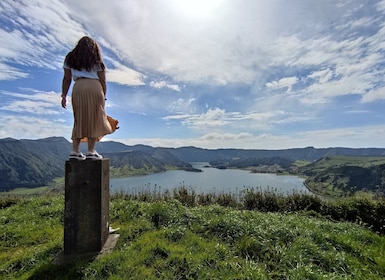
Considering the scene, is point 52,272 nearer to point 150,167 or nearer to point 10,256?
point 10,256

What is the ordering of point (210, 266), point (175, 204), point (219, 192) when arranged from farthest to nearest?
point (219, 192)
point (175, 204)
point (210, 266)

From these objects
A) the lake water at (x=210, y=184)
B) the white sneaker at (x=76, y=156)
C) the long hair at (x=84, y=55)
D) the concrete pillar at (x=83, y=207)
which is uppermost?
the long hair at (x=84, y=55)

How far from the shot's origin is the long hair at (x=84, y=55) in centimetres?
331

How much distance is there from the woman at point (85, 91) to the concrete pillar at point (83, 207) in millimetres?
202

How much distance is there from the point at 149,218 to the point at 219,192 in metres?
4.47

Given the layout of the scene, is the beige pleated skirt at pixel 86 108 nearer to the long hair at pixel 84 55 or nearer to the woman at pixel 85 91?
the woman at pixel 85 91

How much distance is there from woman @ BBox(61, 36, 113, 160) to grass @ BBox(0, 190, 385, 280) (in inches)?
59.0

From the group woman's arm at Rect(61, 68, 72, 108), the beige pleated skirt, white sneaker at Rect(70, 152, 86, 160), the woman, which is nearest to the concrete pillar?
white sneaker at Rect(70, 152, 86, 160)

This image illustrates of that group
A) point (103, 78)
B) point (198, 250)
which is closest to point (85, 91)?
point (103, 78)

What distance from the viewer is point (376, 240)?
178 inches

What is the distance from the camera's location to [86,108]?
11.1 ft

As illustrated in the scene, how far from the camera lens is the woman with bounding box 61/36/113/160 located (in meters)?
3.33

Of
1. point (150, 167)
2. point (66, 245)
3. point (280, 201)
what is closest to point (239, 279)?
point (66, 245)

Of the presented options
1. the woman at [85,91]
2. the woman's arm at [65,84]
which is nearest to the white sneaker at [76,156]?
the woman at [85,91]
